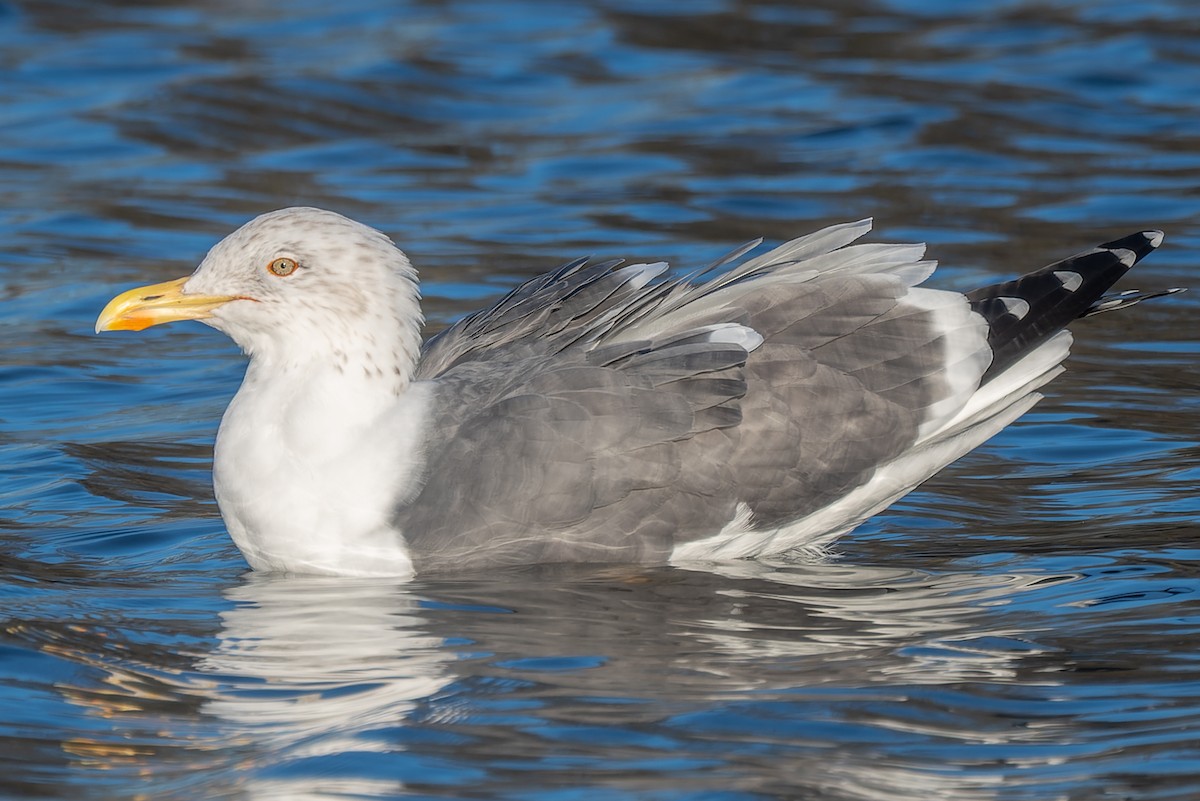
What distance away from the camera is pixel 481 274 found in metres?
10.8

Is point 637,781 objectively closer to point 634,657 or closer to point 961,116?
point 634,657

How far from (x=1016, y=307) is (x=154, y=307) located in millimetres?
2930

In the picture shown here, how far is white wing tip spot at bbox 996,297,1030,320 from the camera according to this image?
686 cm

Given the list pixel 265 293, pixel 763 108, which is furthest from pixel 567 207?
pixel 265 293

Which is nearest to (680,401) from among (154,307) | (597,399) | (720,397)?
(720,397)

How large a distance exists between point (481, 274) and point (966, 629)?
533 cm

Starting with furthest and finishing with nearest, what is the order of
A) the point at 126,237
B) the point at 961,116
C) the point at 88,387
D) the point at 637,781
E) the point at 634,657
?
1. the point at 961,116
2. the point at 126,237
3. the point at 88,387
4. the point at 634,657
5. the point at 637,781

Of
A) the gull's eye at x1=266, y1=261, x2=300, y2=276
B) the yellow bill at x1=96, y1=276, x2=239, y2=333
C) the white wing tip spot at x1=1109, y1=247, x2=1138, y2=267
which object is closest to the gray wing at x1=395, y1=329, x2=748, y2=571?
the gull's eye at x1=266, y1=261, x2=300, y2=276

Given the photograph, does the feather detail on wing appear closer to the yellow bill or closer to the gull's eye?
the gull's eye

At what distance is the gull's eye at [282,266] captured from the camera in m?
6.56

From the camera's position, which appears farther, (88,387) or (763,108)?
(763,108)

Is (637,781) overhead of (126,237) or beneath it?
beneath

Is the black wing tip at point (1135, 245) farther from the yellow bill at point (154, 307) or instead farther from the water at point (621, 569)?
the yellow bill at point (154, 307)

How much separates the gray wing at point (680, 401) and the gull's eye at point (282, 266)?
625mm
